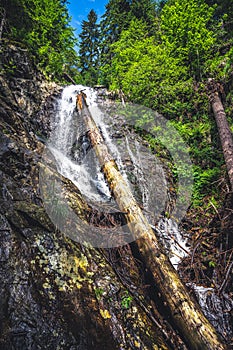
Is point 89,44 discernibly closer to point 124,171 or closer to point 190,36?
point 190,36

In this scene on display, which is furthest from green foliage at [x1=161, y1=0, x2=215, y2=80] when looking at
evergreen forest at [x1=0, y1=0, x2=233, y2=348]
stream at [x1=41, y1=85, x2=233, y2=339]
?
stream at [x1=41, y1=85, x2=233, y2=339]

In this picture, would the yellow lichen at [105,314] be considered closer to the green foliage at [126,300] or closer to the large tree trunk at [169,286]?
the green foliage at [126,300]

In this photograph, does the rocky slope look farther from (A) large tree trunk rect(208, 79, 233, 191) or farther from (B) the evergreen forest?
(A) large tree trunk rect(208, 79, 233, 191)

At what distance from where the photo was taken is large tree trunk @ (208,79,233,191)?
5848mm

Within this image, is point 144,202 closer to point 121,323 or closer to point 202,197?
point 202,197

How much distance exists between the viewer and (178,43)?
9.82m

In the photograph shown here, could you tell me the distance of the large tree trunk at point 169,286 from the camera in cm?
289

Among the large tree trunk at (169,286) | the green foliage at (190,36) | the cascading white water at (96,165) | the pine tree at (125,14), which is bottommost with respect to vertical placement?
the large tree trunk at (169,286)

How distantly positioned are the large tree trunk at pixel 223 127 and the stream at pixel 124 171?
2.04m

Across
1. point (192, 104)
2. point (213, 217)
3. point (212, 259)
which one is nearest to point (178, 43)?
point (192, 104)

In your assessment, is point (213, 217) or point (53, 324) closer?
point (53, 324)

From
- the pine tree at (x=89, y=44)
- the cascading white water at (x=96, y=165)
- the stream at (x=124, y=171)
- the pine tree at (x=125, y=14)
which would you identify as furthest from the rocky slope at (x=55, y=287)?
the pine tree at (x=89, y=44)

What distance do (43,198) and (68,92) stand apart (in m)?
9.17

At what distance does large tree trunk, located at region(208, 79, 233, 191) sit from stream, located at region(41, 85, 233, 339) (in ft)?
6.68
